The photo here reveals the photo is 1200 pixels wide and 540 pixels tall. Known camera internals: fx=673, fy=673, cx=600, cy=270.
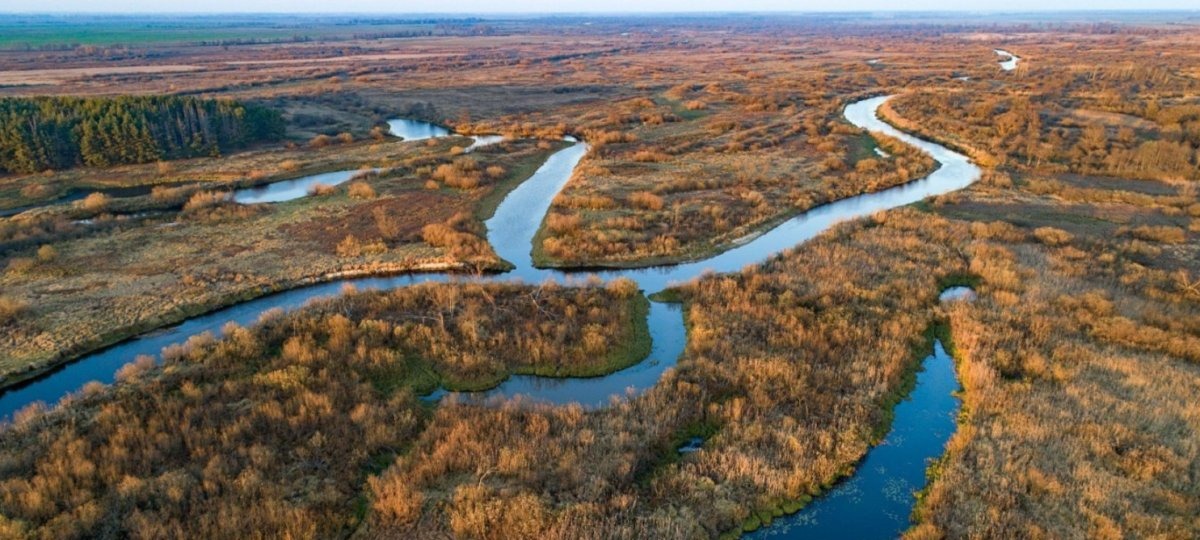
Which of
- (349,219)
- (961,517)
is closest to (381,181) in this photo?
(349,219)

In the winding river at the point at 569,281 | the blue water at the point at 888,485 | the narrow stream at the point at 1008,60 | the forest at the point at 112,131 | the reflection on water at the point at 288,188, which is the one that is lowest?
the blue water at the point at 888,485

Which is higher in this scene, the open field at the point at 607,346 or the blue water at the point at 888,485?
the open field at the point at 607,346

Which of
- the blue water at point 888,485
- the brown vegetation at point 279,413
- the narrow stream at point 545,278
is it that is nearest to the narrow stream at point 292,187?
the narrow stream at point 545,278

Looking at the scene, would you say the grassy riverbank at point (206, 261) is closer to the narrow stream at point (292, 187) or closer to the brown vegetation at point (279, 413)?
the narrow stream at point (292, 187)

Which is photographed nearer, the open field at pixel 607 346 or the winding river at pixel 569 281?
the open field at pixel 607 346

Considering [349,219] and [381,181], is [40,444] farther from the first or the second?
[381,181]

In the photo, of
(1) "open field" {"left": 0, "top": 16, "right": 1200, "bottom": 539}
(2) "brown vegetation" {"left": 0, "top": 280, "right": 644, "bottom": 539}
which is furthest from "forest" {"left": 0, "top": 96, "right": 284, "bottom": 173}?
(2) "brown vegetation" {"left": 0, "top": 280, "right": 644, "bottom": 539}
